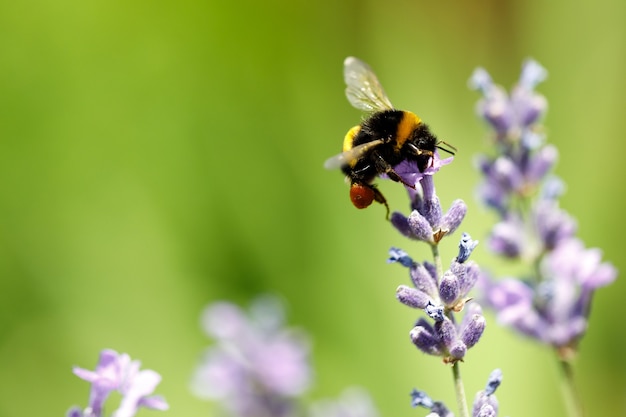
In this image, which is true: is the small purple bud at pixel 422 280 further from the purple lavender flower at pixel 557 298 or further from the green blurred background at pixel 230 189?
the green blurred background at pixel 230 189

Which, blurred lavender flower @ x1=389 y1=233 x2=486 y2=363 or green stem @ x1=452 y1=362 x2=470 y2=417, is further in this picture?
blurred lavender flower @ x1=389 y1=233 x2=486 y2=363

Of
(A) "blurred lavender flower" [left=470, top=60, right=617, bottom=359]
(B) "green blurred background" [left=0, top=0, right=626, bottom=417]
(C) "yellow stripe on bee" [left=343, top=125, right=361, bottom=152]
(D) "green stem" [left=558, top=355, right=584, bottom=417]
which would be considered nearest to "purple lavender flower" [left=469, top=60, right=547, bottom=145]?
(A) "blurred lavender flower" [left=470, top=60, right=617, bottom=359]

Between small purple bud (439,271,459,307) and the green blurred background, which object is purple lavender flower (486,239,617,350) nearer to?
small purple bud (439,271,459,307)

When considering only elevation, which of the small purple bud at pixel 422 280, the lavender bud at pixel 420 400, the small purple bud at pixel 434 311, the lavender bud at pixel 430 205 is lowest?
the lavender bud at pixel 420 400

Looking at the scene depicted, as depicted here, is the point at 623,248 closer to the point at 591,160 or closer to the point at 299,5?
the point at 591,160

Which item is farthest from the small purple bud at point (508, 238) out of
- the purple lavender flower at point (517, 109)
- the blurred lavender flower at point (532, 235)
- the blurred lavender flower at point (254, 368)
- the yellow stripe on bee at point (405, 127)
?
the blurred lavender flower at point (254, 368)
